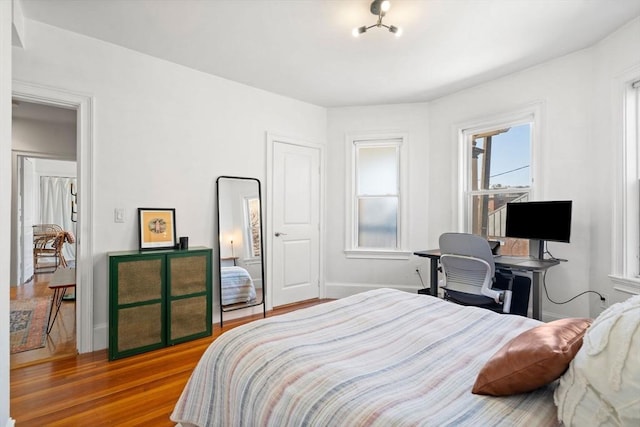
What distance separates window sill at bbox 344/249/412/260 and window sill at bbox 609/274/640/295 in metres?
1.99

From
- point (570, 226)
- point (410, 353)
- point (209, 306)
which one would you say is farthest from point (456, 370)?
point (209, 306)

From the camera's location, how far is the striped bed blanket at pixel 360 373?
0.94 meters

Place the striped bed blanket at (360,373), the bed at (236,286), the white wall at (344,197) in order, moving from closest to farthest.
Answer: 1. the striped bed blanket at (360,373)
2. the bed at (236,286)
3. the white wall at (344,197)

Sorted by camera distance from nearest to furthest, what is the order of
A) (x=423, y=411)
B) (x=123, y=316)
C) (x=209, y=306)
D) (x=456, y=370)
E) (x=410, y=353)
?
(x=423, y=411), (x=456, y=370), (x=410, y=353), (x=123, y=316), (x=209, y=306)

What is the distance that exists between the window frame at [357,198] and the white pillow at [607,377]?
333cm

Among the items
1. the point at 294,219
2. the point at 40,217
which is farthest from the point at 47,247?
the point at 294,219

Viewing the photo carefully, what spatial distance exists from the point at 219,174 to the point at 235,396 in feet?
8.52

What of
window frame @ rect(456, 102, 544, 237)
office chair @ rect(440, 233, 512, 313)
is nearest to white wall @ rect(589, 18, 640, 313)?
window frame @ rect(456, 102, 544, 237)

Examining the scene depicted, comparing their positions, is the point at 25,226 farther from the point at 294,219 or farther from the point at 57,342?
the point at 294,219

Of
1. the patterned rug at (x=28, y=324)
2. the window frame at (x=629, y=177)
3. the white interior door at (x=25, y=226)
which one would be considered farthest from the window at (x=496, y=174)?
the white interior door at (x=25, y=226)

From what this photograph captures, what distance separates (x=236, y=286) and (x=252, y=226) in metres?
0.67

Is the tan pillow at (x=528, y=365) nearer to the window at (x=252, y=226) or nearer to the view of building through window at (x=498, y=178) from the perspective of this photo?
the view of building through window at (x=498, y=178)

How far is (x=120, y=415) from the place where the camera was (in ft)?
6.16

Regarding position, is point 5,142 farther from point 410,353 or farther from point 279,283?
point 279,283
